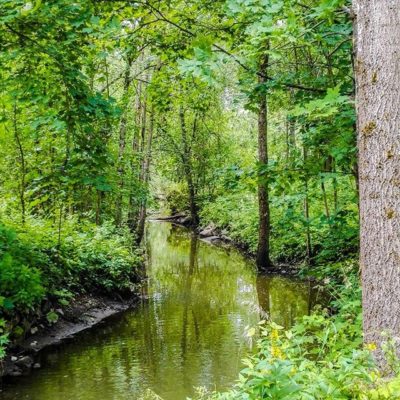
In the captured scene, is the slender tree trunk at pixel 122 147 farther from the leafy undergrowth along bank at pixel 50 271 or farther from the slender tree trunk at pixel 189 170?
the slender tree trunk at pixel 189 170

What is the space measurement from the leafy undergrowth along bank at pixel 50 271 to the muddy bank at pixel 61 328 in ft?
0.41

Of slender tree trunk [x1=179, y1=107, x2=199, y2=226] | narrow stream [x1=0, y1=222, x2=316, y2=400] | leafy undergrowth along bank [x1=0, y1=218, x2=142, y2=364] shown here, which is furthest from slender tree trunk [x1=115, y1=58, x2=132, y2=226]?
slender tree trunk [x1=179, y1=107, x2=199, y2=226]

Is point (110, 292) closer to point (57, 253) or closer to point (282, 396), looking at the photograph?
→ point (57, 253)

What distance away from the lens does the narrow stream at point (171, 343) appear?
6473mm

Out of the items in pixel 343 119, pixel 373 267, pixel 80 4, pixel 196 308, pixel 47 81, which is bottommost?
pixel 196 308

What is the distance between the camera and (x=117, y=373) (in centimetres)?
698

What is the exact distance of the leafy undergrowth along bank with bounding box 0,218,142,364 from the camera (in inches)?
281

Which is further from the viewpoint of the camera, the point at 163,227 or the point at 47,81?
the point at 163,227

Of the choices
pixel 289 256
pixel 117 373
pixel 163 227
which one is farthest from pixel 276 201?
pixel 163 227

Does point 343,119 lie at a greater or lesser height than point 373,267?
greater

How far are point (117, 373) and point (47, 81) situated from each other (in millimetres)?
4417

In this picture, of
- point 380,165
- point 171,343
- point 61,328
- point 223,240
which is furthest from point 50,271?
point 223,240

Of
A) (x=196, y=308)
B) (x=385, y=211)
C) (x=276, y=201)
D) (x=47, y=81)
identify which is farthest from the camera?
(x=196, y=308)

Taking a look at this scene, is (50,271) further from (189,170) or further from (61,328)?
(189,170)
